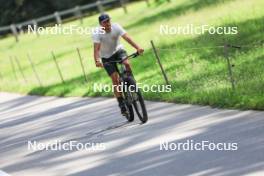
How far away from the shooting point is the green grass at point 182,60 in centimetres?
1590

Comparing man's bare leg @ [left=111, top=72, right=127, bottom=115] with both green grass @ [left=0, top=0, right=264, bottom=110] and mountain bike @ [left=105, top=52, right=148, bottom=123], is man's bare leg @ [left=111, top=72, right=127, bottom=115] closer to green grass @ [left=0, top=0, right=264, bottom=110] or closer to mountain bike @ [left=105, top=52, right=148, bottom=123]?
mountain bike @ [left=105, top=52, right=148, bottom=123]

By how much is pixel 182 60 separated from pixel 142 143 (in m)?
10.8

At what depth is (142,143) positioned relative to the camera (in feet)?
40.5

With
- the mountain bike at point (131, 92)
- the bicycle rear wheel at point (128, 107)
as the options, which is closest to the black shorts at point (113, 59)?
the mountain bike at point (131, 92)

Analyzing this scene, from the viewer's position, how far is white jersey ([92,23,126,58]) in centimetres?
1450

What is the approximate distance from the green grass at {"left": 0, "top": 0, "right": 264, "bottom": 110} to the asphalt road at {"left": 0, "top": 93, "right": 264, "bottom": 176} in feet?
2.46

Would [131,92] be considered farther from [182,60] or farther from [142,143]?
[182,60]

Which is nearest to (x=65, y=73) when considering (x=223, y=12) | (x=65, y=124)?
(x=223, y=12)

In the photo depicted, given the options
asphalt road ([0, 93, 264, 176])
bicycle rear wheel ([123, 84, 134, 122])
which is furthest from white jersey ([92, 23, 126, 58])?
asphalt road ([0, 93, 264, 176])

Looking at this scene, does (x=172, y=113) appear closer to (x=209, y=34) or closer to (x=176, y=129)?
(x=176, y=129)

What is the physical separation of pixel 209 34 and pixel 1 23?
142 ft

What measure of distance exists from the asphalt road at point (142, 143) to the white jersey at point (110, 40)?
136 cm

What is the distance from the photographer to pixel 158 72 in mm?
22188

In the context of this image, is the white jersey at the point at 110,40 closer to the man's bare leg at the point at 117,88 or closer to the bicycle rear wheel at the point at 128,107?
the man's bare leg at the point at 117,88
